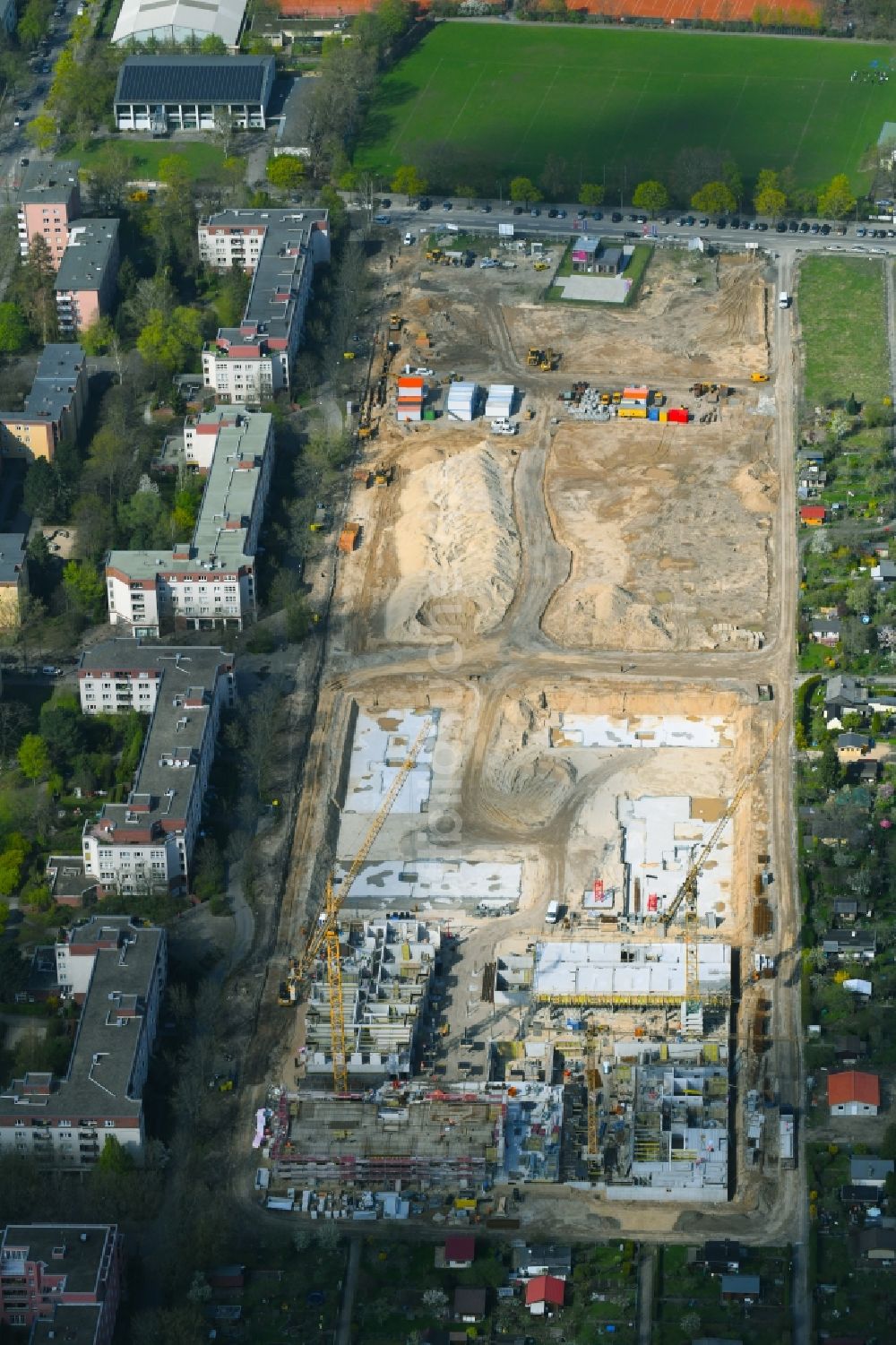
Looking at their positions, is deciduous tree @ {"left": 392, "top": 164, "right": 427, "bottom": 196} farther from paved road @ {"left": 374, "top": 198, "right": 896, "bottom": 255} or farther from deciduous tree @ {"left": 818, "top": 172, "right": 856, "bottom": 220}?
deciduous tree @ {"left": 818, "top": 172, "right": 856, "bottom": 220}

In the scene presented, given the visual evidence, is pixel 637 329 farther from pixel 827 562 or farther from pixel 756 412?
pixel 827 562

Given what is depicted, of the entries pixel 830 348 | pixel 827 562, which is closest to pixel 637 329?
pixel 830 348

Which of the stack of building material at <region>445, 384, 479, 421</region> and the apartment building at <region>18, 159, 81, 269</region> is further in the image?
the apartment building at <region>18, 159, 81, 269</region>

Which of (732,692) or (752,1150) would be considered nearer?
(752,1150)

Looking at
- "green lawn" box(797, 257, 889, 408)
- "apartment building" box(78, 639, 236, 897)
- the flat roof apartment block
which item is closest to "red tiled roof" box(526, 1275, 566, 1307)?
"apartment building" box(78, 639, 236, 897)

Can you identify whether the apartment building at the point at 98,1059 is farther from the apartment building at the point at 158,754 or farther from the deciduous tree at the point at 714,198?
the deciduous tree at the point at 714,198

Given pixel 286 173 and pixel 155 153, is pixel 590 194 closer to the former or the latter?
pixel 286 173

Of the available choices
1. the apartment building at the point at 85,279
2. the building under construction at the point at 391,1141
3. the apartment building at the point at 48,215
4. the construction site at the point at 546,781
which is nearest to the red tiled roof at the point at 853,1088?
the construction site at the point at 546,781
